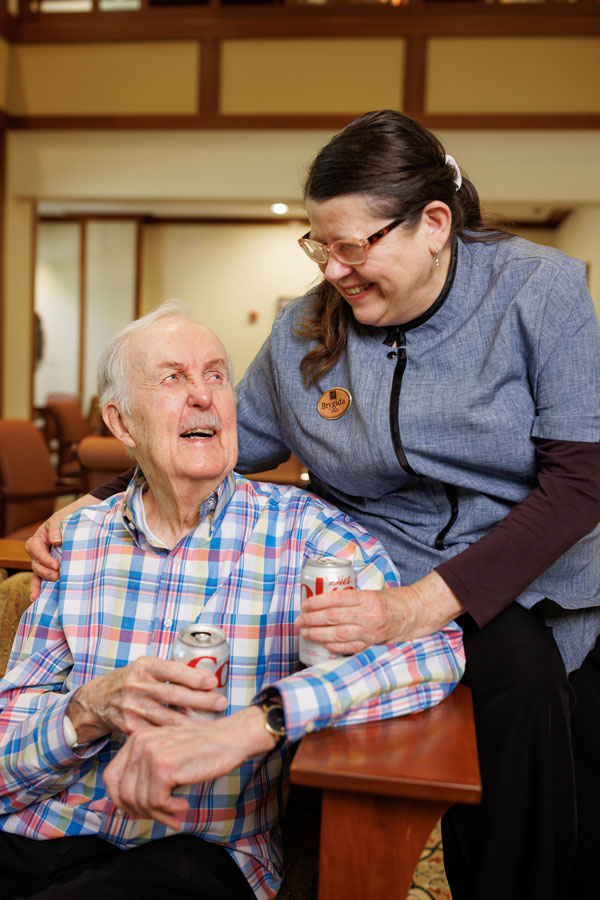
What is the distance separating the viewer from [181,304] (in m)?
1.61

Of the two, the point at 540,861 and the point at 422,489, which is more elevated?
the point at 422,489

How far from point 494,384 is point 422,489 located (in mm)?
261

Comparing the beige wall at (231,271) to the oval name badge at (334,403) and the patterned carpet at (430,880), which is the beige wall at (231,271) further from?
the oval name badge at (334,403)

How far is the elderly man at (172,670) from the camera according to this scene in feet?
3.57

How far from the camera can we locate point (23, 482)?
12.7 feet

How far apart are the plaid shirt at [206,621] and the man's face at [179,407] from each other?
0.26 ft

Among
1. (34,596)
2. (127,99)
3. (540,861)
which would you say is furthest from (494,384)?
(127,99)

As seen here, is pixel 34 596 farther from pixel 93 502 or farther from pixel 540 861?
pixel 540 861

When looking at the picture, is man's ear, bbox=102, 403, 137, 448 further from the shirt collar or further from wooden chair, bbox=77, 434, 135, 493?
wooden chair, bbox=77, 434, 135, 493

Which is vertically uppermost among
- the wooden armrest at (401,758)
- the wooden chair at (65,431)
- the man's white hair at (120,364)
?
the man's white hair at (120,364)

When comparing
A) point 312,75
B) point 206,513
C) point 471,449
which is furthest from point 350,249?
point 312,75

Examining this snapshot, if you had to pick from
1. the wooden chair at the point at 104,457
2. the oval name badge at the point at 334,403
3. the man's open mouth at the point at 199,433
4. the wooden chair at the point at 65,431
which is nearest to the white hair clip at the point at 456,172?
the oval name badge at the point at 334,403

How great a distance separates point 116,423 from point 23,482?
254 cm

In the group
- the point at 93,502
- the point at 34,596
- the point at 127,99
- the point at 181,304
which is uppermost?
the point at 127,99
